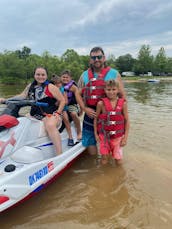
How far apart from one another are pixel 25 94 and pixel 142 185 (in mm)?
2475

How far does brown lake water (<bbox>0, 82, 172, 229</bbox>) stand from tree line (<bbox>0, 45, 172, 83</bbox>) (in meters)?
21.0

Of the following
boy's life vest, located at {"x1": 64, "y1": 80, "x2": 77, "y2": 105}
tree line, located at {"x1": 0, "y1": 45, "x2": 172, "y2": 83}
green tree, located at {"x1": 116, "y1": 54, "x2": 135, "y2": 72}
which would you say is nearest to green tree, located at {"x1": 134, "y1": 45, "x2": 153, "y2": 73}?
tree line, located at {"x1": 0, "y1": 45, "x2": 172, "y2": 83}

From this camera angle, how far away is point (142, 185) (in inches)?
159

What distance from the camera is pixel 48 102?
412cm

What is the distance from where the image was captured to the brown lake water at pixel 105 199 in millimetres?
3115

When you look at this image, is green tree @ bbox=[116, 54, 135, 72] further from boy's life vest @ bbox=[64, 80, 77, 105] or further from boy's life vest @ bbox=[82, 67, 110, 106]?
boy's life vest @ bbox=[82, 67, 110, 106]

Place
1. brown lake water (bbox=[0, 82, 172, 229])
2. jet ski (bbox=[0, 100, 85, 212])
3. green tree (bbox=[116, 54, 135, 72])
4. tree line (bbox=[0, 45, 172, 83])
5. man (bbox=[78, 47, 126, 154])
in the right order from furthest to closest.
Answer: green tree (bbox=[116, 54, 135, 72]), tree line (bbox=[0, 45, 172, 83]), man (bbox=[78, 47, 126, 154]), brown lake water (bbox=[0, 82, 172, 229]), jet ski (bbox=[0, 100, 85, 212])

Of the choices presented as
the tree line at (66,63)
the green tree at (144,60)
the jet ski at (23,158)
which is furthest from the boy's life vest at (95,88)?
the green tree at (144,60)

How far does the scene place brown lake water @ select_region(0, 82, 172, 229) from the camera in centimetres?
312

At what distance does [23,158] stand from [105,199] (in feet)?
4.23

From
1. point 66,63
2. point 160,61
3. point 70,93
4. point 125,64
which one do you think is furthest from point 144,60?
point 70,93

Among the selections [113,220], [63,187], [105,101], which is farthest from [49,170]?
[105,101]

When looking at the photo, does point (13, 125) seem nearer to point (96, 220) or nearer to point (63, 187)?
point (63, 187)

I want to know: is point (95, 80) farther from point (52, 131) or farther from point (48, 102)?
point (52, 131)
